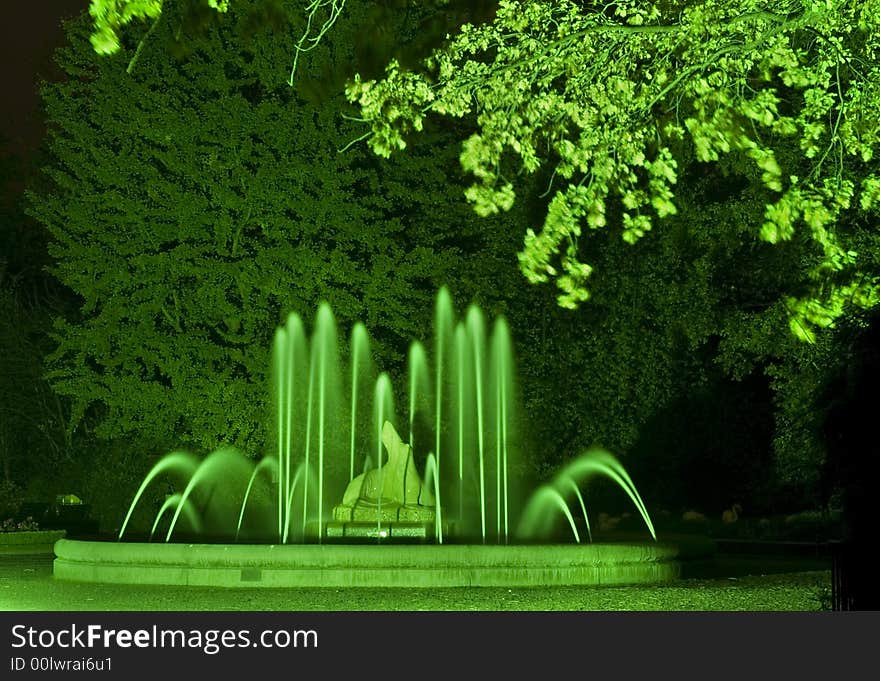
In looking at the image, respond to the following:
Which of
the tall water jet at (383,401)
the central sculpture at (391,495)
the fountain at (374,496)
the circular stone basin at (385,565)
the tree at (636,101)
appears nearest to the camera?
the tree at (636,101)

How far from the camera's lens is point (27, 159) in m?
55.4

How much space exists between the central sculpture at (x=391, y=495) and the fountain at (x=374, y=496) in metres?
0.02

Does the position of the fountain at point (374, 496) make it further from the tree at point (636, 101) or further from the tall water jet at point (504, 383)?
the tree at point (636, 101)

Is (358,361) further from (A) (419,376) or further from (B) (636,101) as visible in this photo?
(B) (636,101)

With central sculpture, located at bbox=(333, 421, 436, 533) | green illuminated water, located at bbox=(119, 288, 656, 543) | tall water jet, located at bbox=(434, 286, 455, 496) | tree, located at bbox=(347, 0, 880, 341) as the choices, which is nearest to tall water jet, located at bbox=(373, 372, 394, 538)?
green illuminated water, located at bbox=(119, 288, 656, 543)

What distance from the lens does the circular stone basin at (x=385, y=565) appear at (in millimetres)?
18344

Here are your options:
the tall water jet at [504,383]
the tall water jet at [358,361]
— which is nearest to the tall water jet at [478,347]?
the tall water jet at [504,383]

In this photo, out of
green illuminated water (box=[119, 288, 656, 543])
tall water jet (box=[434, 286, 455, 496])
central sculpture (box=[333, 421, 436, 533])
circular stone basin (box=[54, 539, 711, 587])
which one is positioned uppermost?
tall water jet (box=[434, 286, 455, 496])

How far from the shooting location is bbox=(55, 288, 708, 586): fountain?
60.9ft

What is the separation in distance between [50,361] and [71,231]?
286cm

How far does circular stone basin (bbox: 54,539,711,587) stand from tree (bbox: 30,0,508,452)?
12.7 meters

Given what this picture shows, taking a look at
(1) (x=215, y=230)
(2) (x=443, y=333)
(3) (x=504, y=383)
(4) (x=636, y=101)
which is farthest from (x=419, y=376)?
(4) (x=636, y=101)

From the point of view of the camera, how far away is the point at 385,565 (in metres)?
18.4

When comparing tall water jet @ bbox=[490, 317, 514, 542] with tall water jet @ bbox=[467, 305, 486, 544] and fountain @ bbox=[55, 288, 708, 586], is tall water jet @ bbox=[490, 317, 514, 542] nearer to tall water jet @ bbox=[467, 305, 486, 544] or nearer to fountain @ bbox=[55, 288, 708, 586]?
fountain @ bbox=[55, 288, 708, 586]
